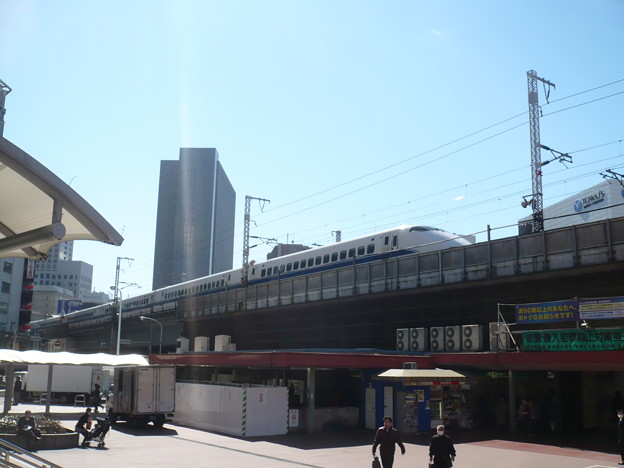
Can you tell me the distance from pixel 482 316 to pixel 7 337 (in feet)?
243

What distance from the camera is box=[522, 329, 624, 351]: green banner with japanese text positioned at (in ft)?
69.9

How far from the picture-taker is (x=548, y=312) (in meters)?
24.8

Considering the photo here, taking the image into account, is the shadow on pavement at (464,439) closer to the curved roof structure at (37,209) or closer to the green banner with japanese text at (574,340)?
the green banner with japanese text at (574,340)

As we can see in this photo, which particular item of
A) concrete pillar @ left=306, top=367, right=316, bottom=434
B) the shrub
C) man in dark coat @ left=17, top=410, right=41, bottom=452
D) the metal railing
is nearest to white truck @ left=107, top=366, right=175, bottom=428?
the shrub

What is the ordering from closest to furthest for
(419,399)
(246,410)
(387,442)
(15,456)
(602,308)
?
1. (15,456)
2. (387,442)
3. (602,308)
4. (246,410)
5. (419,399)

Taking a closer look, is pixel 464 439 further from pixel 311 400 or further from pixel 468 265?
pixel 468 265

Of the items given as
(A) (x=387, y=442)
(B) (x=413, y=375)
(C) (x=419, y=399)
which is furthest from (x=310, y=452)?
(A) (x=387, y=442)

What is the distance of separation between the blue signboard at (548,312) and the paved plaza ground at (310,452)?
14.6ft

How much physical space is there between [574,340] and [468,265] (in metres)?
8.78

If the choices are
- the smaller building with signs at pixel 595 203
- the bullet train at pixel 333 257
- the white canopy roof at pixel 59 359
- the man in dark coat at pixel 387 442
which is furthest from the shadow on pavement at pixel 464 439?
the smaller building with signs at pixel 595 203

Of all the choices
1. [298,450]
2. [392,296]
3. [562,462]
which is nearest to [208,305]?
[392,296]

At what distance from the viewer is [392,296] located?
117ft

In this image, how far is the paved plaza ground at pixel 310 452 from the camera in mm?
18625

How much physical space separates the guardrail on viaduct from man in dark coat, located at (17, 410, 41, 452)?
1914 centimetres
